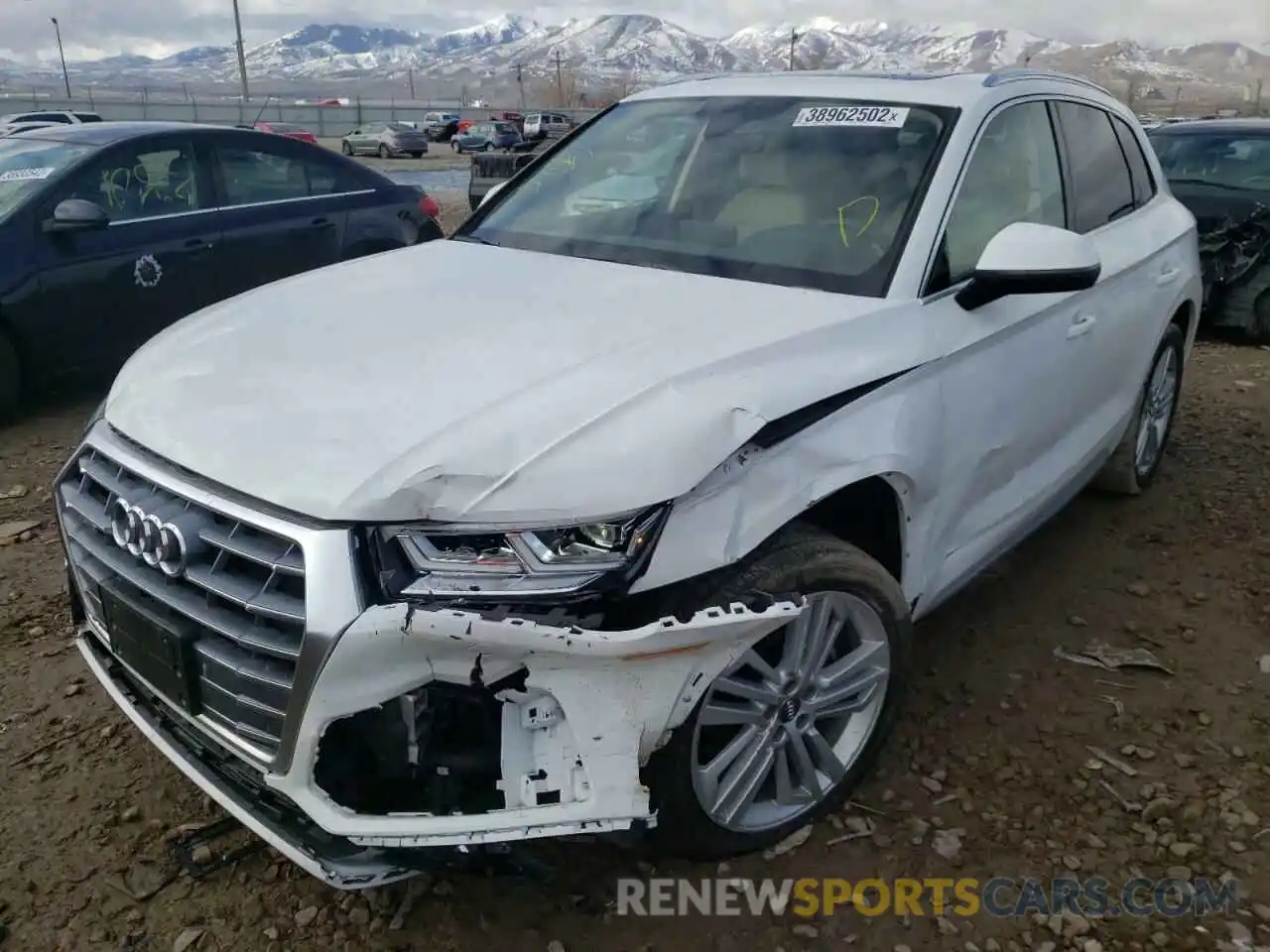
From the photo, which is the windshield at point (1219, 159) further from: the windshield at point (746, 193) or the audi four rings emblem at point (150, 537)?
the audi four rings emblem at point (150, 537)

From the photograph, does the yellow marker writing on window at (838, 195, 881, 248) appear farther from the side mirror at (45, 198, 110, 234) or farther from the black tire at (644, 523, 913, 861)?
the side mirror at (45, 198, 110, 234)

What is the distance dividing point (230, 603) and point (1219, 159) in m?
8.40

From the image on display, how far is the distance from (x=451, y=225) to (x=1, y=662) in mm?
10532

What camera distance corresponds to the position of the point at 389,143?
4012 centimetres

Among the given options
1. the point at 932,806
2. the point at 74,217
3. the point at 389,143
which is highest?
the point at 74,217

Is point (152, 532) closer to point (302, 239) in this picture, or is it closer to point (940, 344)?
point (940, 344)

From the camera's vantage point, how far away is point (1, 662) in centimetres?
329

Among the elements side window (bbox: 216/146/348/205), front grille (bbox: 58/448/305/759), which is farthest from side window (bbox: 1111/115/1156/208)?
side window (bbox: 216/146/348/205)

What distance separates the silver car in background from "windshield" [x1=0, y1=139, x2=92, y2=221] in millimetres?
35379

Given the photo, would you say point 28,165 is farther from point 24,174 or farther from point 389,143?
point 389,143

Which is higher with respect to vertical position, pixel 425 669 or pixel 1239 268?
pixel 425 669

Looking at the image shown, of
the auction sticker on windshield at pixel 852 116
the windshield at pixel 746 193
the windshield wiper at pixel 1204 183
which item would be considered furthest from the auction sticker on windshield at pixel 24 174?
the windshield wiper at pixel 1204 183

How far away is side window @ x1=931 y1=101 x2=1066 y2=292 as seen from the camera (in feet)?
9.12

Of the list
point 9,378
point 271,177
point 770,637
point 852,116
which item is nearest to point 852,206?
point 852,116
